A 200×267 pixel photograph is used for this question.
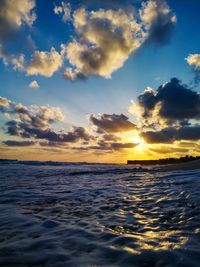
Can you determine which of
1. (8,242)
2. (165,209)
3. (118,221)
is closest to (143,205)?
(165,209)

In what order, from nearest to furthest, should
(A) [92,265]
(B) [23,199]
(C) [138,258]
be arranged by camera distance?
(A) [92,265] → (C) [138,258] → (B) [23,199]

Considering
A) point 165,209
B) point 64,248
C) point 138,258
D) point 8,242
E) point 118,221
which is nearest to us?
point 138,258

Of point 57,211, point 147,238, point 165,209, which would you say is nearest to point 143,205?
point 165,209

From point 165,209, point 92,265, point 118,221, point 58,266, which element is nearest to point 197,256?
point 92,265

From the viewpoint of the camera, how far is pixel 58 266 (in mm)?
2377

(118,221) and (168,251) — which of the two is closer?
(168,251)

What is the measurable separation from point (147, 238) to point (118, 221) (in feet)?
3.35

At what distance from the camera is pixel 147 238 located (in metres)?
3.11

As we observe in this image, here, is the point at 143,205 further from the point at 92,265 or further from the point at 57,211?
the point at 92,265

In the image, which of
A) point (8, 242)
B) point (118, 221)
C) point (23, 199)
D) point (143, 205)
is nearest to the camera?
point (8, 242)

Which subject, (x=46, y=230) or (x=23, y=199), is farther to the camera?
(x=23, y=199)

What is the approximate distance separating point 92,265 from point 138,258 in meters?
0.48

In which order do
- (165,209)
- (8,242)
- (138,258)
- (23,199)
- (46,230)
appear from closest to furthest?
(138,258)
(8,242)
(46,230)
(165,209)
(23,199)

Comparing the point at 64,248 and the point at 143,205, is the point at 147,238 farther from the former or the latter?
the point at 143,205
